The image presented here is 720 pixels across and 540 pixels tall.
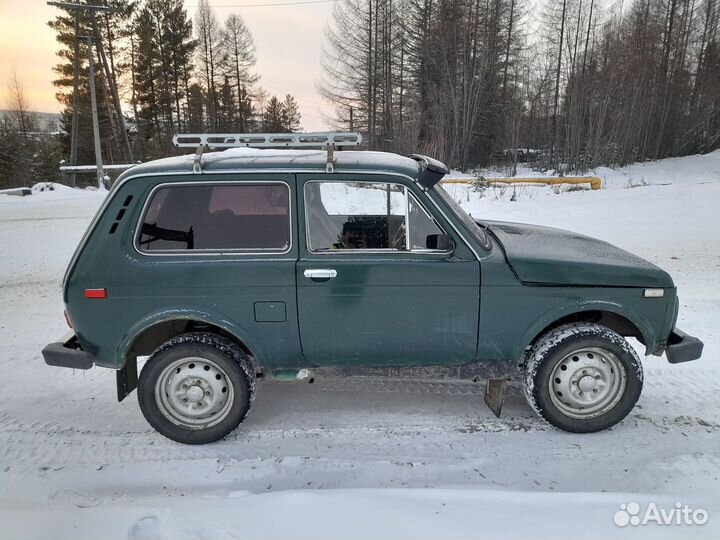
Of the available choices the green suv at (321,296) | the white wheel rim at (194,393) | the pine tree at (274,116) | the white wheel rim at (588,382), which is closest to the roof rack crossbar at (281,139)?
the green suv at (321,296)

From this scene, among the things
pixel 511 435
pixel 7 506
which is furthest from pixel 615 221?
pixel 7 506

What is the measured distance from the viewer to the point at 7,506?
279cm

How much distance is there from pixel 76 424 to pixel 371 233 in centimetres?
275

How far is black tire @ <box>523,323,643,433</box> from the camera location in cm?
333

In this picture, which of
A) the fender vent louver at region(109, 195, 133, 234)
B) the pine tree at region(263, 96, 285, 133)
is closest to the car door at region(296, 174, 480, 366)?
the fender vent louver at region(109, 195, 133, 234)

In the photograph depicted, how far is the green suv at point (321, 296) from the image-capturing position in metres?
3.25

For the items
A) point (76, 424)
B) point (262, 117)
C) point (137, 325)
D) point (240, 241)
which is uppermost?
point (262, 117)

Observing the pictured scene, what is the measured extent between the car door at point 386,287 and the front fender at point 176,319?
45 centimetres

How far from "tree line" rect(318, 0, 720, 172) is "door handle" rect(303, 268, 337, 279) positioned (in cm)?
2387

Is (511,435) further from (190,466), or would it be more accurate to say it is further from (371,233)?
(190,466)

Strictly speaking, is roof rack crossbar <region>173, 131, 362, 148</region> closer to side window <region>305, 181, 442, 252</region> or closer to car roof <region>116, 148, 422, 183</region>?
car roof <region>116, 148, 422, 183</region>

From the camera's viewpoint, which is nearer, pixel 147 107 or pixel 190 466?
pixel 190 466

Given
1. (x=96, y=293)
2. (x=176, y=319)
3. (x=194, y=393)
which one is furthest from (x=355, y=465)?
(x=96, y=293)

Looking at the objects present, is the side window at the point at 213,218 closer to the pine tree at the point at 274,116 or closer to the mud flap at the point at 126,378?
the mud flap at the point at 126,378
